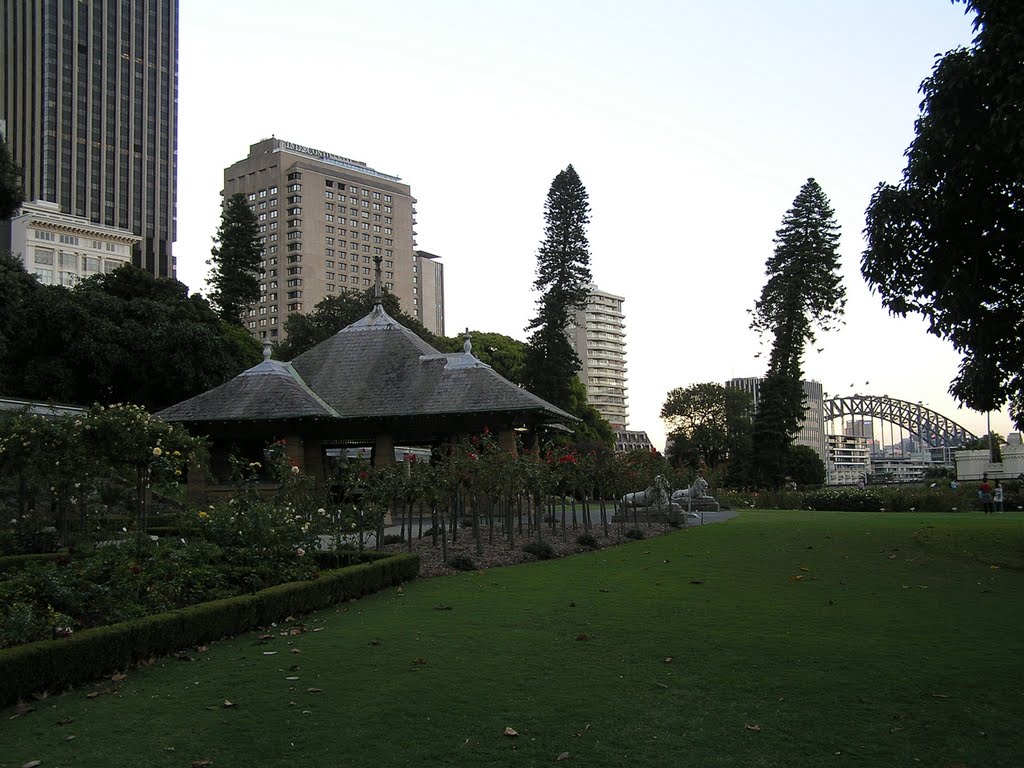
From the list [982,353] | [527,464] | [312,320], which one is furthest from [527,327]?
[982,353]

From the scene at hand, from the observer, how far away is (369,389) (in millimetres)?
26734

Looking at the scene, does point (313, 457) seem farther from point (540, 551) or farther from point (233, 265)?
point (233, 265)

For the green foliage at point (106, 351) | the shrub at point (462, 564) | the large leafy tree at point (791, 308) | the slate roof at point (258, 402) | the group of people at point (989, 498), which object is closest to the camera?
the shrub at point (462, 564)

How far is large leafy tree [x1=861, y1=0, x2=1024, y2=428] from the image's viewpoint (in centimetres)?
1275

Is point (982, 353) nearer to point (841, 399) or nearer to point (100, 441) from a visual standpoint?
point (100, 441)

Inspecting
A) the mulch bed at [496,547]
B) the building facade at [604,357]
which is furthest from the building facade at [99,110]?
the mulch bed at [496,547]

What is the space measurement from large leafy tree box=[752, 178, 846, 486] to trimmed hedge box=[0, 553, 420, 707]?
124 feet

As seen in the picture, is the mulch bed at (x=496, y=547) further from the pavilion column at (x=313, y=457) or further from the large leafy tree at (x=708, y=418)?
the large leafy tree at (x=708, y=418)

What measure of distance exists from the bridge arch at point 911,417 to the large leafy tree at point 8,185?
13298 cm

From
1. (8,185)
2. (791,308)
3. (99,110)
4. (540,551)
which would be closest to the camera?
(540,551)

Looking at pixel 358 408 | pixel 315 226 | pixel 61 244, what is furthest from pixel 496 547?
pixel 315 226

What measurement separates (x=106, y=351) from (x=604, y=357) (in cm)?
11370

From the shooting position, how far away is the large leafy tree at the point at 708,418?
245ft

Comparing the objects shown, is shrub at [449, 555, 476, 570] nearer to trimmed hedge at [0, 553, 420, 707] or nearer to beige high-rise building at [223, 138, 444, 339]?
trimmed hedge at [0, 553, 420, 707]
